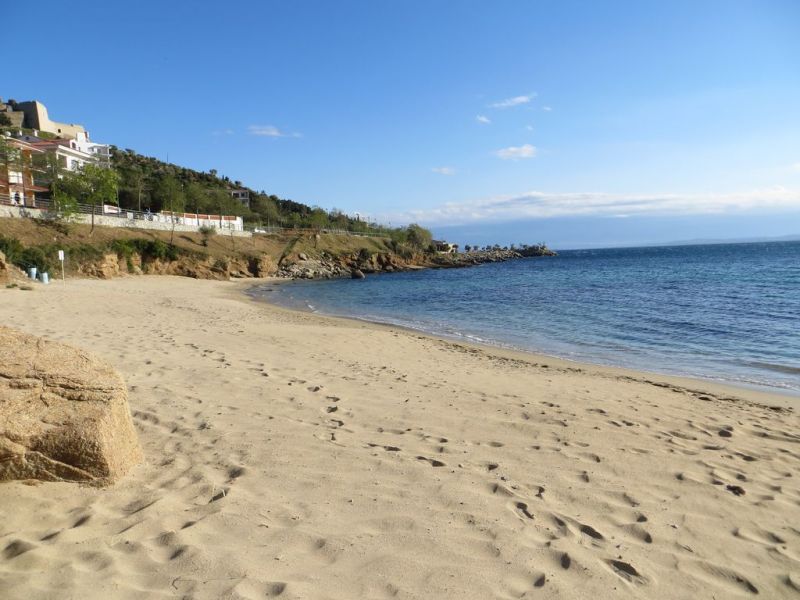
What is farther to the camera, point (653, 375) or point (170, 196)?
point (170, 196)

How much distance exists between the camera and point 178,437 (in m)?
5.24

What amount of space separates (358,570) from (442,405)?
13.6 ft

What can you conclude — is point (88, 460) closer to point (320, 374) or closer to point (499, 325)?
point (320, 374)

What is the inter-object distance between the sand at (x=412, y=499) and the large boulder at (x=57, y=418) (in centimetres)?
17

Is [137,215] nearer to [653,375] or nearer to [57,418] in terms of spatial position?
[653,375]

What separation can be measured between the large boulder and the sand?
0.56ft

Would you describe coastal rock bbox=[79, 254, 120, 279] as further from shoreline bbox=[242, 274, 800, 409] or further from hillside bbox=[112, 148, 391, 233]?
shoreline bbox=[242, 274, 800, 409]

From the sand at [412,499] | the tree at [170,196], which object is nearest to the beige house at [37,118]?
the tree at [170,196]

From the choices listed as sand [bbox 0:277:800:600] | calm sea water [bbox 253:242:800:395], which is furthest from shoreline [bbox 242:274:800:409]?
sand [bbox 0:277:800:600]

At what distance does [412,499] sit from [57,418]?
9.57 ft

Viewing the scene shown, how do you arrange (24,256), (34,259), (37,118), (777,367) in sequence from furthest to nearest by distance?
(37,118) → (34,259) → (24,256) → (777,367)

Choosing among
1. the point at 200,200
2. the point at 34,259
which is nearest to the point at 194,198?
the point at 200,200

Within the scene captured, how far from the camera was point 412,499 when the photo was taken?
13.5 ft

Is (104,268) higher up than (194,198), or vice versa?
(194,198)
